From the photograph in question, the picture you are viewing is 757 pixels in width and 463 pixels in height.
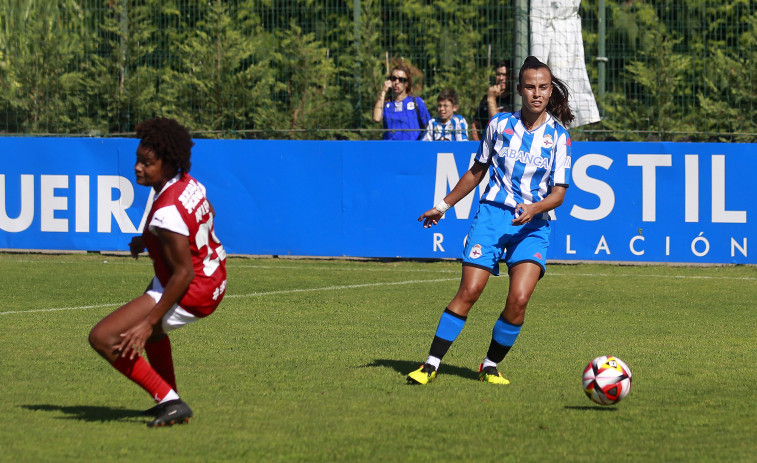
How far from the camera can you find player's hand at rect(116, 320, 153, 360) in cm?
530

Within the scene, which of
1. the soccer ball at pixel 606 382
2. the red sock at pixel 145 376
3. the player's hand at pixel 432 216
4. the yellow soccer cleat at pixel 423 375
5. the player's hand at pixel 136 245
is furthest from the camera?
the player's hand at pixel 432 216

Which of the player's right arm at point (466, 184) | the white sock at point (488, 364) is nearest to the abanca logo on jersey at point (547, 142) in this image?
Result: the player's right arm at point (466, 184)

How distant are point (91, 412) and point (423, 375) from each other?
1936mm

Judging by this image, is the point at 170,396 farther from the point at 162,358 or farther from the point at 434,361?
the point at 434,361

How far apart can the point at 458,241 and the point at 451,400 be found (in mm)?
7529

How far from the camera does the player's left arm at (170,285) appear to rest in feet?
17.5

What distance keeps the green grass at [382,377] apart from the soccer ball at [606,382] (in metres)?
0.08

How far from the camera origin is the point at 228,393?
650 centimetres

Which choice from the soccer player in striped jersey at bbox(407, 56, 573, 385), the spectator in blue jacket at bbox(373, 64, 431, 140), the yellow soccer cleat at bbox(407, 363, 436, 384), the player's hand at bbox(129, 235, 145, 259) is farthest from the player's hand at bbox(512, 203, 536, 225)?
the spectator in blue jacket at bbox(373, 64, 431, 140)

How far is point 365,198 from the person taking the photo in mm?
14062

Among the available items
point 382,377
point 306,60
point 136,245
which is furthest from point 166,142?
point 306,60

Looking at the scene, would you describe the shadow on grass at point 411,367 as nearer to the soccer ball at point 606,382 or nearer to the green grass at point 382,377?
the green grass at point 382,377

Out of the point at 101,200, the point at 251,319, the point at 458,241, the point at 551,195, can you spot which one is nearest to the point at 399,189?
the point at 458,241

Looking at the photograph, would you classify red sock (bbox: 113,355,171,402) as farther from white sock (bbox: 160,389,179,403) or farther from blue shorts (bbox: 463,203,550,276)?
blue shorts (bbox: 463,203,550,276)
